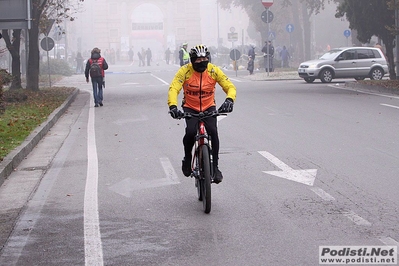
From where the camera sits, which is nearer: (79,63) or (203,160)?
(203,160)

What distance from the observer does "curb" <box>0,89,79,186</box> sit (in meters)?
10.8

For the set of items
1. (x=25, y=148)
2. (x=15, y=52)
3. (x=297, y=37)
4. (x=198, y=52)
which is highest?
(x=297, y=37)

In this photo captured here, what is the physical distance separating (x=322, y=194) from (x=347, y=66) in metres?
25.6

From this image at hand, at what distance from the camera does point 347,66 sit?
33.8 meters

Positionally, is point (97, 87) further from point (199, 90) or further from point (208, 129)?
point (208, 129)

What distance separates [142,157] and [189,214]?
4.28 m

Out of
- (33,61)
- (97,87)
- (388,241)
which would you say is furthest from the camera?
(33,61)

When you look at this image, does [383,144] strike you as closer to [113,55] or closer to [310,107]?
[310,107]

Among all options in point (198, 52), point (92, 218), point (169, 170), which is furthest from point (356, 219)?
point (169, 170)

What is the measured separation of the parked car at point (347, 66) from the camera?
33500 mm

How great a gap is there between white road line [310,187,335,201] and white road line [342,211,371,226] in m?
0.75

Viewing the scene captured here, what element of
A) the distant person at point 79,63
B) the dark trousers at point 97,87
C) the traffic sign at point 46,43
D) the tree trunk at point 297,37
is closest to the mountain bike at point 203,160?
the dark trousers at point 97,87

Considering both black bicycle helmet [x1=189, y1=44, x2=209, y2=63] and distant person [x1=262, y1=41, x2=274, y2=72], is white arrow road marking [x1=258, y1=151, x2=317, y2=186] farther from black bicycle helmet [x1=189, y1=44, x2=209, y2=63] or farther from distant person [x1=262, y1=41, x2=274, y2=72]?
distant person [x1=262, y1=41, x2=274, y2=72]

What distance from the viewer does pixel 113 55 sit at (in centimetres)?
9125
